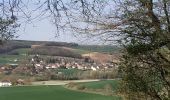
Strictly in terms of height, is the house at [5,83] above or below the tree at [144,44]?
below

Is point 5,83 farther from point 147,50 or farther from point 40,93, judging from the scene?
point 147,50

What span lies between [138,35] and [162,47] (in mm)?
618

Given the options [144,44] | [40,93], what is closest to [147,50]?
[144,44]

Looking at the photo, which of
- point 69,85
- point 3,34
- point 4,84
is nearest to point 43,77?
point 69,85

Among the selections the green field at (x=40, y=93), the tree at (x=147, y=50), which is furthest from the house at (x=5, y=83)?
the tree at (x=147, y=50)

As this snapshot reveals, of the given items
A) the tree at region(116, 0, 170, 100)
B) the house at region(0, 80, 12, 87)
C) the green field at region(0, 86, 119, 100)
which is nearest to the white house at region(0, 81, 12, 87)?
the house at region(0, 80, 12, 87)

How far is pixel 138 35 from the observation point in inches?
332

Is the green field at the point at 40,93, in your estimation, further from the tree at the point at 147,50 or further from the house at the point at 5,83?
the tree at the point at 147,50

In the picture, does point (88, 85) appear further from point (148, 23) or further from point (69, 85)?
point (148, 23)

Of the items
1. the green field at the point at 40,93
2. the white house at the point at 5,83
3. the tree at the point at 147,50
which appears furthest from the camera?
the white house at the point at 5,83

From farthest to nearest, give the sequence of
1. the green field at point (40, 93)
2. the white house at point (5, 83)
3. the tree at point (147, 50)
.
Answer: the white house at point (5, 83) → the green field at point (40, 93) → the tree at point (147, 50)

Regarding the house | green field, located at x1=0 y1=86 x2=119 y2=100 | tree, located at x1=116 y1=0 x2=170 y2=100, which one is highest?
tree, located at x1=116 y1=0 x2=170 y2=100

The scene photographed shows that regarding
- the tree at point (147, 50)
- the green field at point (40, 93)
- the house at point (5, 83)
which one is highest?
the tree at point (147, 50)

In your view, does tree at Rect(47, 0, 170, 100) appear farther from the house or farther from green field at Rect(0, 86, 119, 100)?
the house
